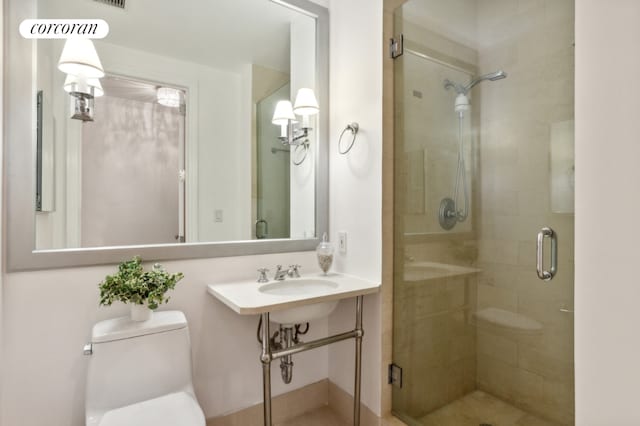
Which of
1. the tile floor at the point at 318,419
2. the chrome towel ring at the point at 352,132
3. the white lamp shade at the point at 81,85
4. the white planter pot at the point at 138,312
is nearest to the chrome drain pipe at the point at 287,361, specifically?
the tile floor at the point at 318,419

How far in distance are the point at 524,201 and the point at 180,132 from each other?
1658mm

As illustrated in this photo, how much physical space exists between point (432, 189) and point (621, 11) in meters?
1.31

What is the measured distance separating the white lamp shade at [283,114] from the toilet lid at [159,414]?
1.49m

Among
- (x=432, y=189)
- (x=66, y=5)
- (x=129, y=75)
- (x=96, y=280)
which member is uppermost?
(x=66, y=5)

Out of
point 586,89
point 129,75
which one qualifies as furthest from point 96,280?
point 586,89

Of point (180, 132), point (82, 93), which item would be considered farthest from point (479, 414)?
point (82, 93)

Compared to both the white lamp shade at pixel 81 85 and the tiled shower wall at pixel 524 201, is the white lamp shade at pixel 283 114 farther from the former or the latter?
the tiled shower wall at pixel 524 201

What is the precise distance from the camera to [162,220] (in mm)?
1611

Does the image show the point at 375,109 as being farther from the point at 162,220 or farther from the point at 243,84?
the point at 162,220

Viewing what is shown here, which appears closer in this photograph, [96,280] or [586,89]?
[586,89]

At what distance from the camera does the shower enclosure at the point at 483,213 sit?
1.27 m

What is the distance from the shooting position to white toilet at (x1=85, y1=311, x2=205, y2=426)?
1.19m

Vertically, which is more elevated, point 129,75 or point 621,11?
point 129,75

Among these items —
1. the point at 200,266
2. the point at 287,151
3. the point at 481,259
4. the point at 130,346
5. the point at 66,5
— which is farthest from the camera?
the point at 287,151
